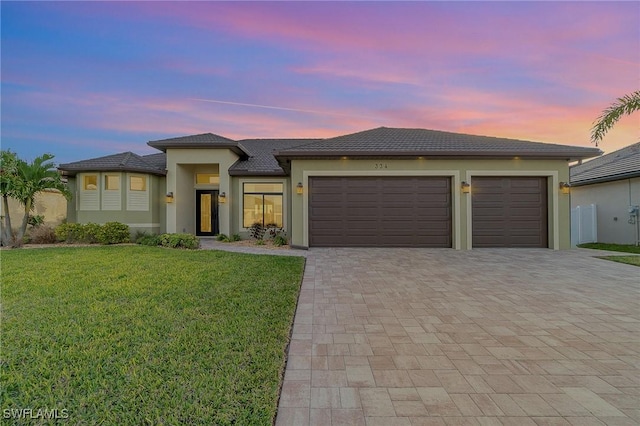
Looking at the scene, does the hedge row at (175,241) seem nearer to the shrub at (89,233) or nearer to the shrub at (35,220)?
the shrub at (89,233)

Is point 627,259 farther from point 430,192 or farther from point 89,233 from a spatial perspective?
point 89,233

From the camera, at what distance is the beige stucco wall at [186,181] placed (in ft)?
39.5

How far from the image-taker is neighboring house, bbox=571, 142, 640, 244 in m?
10.9

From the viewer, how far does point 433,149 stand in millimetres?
9445

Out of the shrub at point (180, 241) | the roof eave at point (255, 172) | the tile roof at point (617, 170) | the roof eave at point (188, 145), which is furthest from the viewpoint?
the roof eave at point (255, 172)

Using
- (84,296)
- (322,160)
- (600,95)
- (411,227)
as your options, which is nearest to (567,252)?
(411,227)

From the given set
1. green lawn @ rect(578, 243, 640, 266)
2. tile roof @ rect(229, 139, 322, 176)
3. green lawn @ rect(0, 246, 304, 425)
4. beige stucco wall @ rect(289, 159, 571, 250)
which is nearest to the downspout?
green lawn @ rect(578, 243, 640, 266)

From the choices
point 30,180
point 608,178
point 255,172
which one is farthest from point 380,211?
point 30,180

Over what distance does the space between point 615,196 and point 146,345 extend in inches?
666

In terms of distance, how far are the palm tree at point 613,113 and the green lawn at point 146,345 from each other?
8.30m

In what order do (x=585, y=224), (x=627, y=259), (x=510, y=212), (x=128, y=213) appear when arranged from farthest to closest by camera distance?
1. (x=585, y=224)
2. (x=128, y=213)
3. (x=510, y=212)
4. (x=627, y=259)

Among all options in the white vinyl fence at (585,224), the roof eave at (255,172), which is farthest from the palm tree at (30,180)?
the white vinyl fence at (585,224)

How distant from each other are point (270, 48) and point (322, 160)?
5399mm

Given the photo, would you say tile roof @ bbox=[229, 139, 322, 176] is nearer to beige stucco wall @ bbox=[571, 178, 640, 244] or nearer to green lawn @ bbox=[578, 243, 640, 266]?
green lawn @ bbox=[578, 243, 640, 266]
